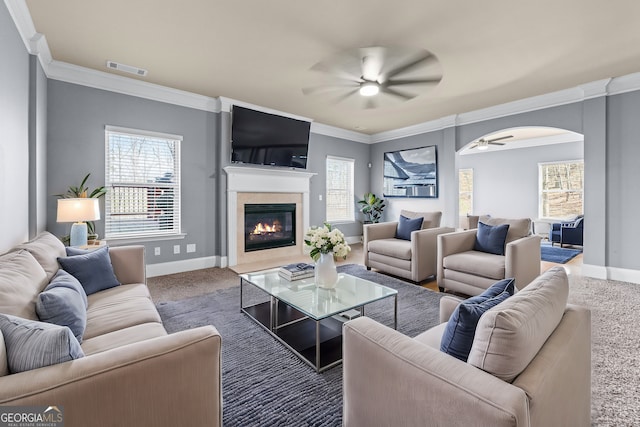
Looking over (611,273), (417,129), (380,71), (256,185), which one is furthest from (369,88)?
(611,273)

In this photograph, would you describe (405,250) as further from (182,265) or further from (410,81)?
(182,265)

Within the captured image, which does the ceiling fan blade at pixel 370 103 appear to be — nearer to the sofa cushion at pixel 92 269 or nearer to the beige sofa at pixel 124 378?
the sofa cushion at pixel 92 269

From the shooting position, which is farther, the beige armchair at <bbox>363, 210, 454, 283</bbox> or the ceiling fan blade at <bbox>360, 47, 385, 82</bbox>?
the beige armchair at <bbox>363, 210, 454, 283</bbox>

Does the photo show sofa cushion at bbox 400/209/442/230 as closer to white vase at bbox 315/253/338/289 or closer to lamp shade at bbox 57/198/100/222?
white vase at bbox 315/253/338/289

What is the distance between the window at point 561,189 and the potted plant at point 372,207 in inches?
175

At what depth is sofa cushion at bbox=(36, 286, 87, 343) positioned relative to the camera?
138cm

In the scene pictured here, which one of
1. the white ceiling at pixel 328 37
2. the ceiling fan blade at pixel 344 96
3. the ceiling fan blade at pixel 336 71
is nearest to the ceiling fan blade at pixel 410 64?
the white ceiling at pixel 328 37

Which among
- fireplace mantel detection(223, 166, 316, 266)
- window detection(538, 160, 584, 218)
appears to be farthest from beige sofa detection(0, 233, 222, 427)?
window detection(538, 160, 584, 218)

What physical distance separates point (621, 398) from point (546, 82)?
377 centimetres

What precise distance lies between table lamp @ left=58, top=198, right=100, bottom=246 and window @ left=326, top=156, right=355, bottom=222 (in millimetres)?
4269

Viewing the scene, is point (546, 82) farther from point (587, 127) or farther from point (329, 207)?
point (329, 207)

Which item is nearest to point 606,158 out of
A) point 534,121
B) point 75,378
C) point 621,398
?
point 534,121

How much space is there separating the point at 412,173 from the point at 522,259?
11.2 feet

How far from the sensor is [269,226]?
5426mm
